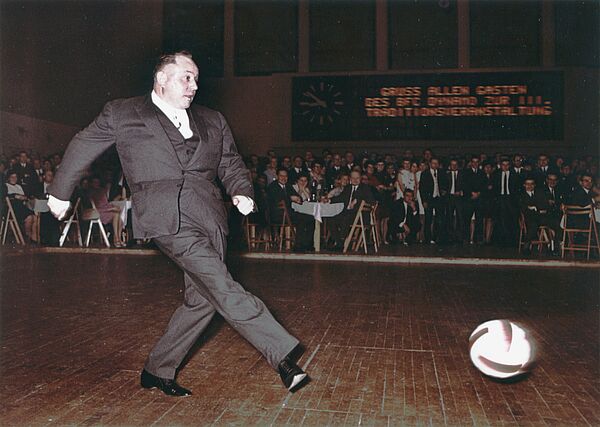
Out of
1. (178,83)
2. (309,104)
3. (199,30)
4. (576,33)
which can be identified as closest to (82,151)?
(178,83)

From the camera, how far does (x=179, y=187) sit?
8.96 ft

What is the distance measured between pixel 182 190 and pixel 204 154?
0.72ft

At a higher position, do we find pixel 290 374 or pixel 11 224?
pixel 11 224

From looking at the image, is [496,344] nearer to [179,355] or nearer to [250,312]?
[250,312]

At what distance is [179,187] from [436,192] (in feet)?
35.9

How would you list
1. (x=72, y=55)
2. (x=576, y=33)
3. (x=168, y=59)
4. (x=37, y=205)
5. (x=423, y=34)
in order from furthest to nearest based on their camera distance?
(x=423, y=34), (x=576, y=33), (x=72, y=55), (x=37, y=205), (x=168, y=59)

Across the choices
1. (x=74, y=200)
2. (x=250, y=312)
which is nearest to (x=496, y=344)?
(x=250, y=312)

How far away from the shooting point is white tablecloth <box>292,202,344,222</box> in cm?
1078

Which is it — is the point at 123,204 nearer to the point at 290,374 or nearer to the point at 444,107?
the point at 444,107

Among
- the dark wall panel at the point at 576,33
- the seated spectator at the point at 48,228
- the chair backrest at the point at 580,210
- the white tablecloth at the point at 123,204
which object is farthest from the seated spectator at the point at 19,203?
the dark wall panel at the point at 576,33

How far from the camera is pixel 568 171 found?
12.4 meters

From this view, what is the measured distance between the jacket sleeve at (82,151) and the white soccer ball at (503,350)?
7.36 feet

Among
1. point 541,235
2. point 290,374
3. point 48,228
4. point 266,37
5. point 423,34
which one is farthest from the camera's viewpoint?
point 266,37

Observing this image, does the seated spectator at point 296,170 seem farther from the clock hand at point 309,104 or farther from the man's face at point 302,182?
the clock hand at point 309,104
